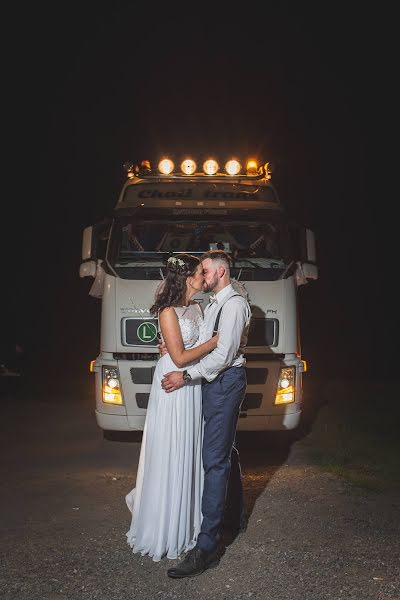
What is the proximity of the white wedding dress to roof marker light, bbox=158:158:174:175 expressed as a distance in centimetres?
467

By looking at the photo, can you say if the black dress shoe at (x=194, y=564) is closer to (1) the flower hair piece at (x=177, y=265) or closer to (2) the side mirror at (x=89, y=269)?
(1) the flower hair piece at (x=177, y=265)

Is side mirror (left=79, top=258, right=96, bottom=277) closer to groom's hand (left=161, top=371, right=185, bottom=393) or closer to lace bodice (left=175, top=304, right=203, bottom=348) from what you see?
lace bodice (left=175, top=304, right=203, bottom=348)

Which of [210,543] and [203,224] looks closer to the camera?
[210,543]

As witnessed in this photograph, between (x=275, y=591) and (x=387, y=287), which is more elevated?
(x=387, y=287)

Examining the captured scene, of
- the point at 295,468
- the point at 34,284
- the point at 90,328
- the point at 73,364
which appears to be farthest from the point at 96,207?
the point at 295,468

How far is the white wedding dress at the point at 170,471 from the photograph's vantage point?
4.99 metres

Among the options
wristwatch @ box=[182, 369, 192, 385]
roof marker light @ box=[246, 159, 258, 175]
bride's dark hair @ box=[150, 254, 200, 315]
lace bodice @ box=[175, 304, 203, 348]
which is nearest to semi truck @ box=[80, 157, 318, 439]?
roof marker light @ box=[246, 159, 258, 175]

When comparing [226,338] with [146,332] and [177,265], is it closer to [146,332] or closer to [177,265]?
[177,265]

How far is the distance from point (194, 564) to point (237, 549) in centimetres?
61

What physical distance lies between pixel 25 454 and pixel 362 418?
4893mm

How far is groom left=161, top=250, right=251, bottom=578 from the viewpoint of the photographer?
4.79 metres

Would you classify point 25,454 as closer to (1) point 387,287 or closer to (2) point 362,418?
(2) point 362,418

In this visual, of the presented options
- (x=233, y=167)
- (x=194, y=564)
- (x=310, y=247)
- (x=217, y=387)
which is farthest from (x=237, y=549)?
(x=233, y=167)

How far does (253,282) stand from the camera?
25.6ft
